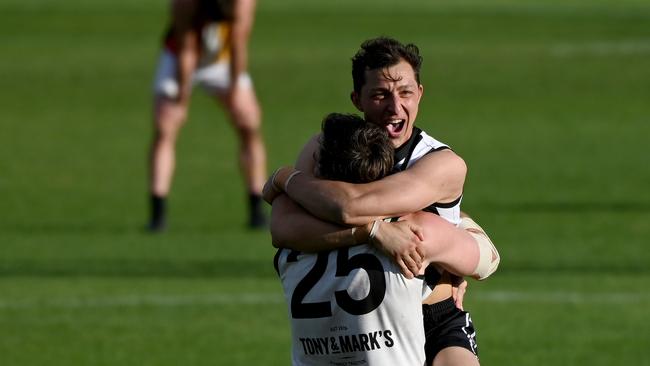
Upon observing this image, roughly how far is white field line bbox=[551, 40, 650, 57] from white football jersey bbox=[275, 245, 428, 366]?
86.5 feet

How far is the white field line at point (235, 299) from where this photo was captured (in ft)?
38.9

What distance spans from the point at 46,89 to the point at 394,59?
22.8 m

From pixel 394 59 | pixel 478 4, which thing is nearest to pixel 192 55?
pixel 394 59

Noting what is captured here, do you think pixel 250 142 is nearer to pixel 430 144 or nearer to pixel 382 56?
pixel 430 144

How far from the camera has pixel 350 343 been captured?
573 centimetres

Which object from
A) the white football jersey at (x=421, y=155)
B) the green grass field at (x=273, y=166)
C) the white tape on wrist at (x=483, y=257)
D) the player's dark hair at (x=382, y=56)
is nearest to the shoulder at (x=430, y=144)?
the white football jersey at (x=421, y=155)

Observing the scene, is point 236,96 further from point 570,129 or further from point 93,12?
point 93,12

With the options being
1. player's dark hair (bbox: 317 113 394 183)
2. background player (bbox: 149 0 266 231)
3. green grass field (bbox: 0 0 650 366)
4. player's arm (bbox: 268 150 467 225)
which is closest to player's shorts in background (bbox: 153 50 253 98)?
background player (bbox: 149 0 266 231)

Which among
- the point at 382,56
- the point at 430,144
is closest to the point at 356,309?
the point at 430,144

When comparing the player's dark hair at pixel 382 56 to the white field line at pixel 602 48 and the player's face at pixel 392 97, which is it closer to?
the player's face at pixel 392 97

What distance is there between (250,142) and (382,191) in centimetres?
983

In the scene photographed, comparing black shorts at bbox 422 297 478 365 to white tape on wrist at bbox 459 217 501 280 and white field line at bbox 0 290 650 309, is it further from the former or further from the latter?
white field line at bbox 0 290 650 309

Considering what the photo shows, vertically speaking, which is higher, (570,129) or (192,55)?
(192,55)

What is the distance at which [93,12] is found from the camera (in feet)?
133
